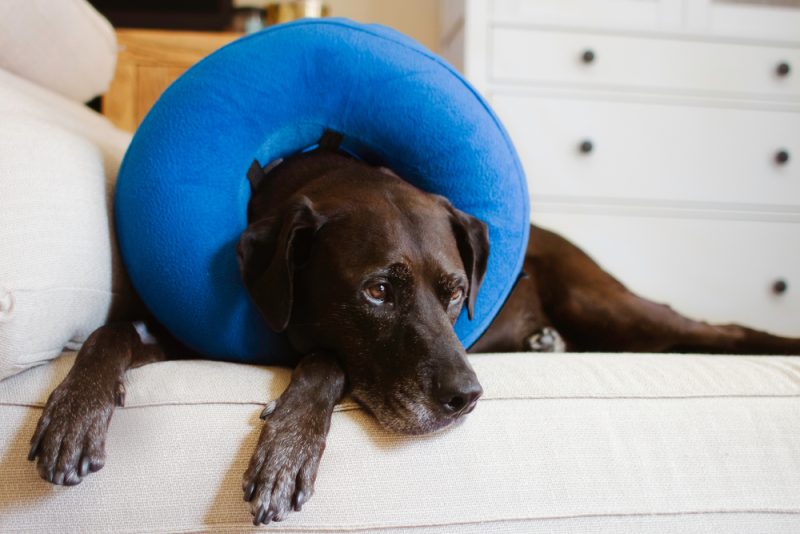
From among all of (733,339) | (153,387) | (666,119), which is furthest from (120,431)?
(666,119)

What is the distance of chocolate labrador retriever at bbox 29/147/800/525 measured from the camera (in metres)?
1.11

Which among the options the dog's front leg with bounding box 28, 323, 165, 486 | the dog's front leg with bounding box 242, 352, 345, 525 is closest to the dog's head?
the dog's front leg with bounding box 242, 352, 345, 525

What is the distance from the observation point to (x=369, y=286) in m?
1.37

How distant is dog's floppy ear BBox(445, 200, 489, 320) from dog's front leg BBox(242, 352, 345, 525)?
453 millimetres

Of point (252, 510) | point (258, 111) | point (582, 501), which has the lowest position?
point (582, 501)

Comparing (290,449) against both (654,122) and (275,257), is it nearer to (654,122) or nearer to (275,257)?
(275,257)

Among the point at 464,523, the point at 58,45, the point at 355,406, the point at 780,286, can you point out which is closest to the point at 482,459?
the point at 464,523

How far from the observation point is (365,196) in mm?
1477

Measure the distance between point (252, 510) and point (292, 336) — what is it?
1.58ft

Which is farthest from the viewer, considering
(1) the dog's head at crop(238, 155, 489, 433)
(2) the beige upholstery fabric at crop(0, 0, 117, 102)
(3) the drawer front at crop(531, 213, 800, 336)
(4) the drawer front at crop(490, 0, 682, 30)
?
(3) the drawer front at crop(531, 213, 800, 336)

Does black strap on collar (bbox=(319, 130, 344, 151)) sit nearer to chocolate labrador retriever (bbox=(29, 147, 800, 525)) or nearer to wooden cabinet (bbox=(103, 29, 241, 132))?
chocolate labrador retriever (bbox=(29, 147, 800, 525))

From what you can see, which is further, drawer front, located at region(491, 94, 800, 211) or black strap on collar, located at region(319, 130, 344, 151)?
drawer front, located at region(491, 94, 800, 211)

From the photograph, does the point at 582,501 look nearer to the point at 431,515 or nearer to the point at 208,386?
the point at 431,515

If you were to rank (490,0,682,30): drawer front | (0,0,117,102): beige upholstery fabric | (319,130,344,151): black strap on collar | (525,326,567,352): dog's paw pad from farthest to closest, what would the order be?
1. (490,0,682,30): drawer front
2. (525,326,567,352): dog's paw pad
3. (0,0,117,102): beige upholstery fabric
4. (319,130,344,151): black strap on collar
